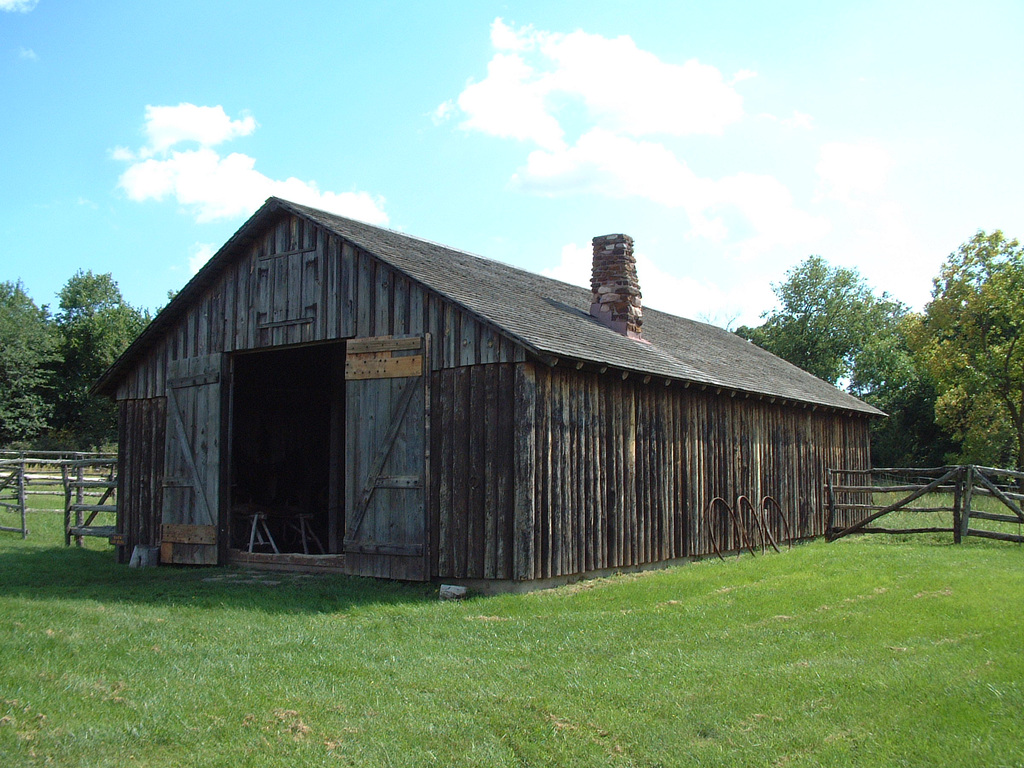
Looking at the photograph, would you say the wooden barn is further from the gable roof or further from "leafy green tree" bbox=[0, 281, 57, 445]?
"leafy green tree" bbox=[0, 281, 57, 445]

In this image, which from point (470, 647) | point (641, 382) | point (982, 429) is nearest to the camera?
point (470, 647)

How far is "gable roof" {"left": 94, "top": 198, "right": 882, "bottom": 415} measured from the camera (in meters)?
12.6

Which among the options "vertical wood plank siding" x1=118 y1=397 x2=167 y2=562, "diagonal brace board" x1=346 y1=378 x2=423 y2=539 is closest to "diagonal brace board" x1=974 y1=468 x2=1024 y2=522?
"diagonal brace board" x1=346 y1=378 x2=423 y2=539

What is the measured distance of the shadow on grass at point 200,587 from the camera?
1108 cm

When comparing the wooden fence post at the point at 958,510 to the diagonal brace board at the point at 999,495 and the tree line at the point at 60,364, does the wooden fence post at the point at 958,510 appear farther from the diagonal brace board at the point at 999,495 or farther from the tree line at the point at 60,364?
the tree line at the point at 60,364

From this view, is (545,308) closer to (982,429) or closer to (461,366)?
(461,366)

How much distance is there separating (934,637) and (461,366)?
6.72 metres

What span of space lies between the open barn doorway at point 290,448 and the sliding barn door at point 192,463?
5.64 feet

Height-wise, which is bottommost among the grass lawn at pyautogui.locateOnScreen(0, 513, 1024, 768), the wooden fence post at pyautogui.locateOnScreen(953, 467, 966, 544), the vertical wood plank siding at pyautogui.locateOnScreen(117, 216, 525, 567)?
the grass lawn at pyautogui.locateOnScreen(0, 513, 1024, 768)

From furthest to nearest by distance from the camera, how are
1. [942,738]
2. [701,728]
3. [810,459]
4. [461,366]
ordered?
[810,459] → [461,366] → [701,728] → [942,738]

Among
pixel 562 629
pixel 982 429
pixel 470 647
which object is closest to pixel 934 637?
pixel 562 629

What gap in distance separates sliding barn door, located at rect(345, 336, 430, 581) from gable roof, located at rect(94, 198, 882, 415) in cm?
134

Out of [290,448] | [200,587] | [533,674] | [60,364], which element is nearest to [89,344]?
[60,364]

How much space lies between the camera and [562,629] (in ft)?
30.7
